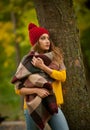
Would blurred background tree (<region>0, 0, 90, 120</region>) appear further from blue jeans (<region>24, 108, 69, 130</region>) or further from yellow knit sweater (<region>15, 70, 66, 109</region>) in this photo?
yellow knit sweater (<region>15, 70, 66, 109</region>)

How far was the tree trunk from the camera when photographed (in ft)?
25.4

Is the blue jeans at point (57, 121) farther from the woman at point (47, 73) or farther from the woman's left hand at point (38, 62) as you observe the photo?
the woman's left hand at point (38, 62)

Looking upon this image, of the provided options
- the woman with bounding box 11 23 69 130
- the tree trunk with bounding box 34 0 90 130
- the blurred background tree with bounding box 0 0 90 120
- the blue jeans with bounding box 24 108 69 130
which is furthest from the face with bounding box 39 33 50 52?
the blurred background tree with bounding box 0 0 90 120

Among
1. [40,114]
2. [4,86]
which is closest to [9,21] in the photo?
[4,86]

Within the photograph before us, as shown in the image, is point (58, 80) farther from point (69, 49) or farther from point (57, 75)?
point (69, 49)

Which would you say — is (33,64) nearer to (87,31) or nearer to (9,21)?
(87,31)

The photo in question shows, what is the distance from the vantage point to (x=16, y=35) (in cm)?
1725

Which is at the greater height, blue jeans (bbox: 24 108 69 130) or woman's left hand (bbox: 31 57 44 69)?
woman's left hand (bbox: 31 57 44 69)

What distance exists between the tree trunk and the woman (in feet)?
3.08

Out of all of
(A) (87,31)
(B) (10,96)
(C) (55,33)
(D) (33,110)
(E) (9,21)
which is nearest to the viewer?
(D) (33,110)

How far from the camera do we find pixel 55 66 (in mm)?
6641

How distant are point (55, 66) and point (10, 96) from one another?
16383mm

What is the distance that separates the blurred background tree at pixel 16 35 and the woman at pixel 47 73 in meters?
5.28

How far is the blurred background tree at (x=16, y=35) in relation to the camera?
48.5ft
